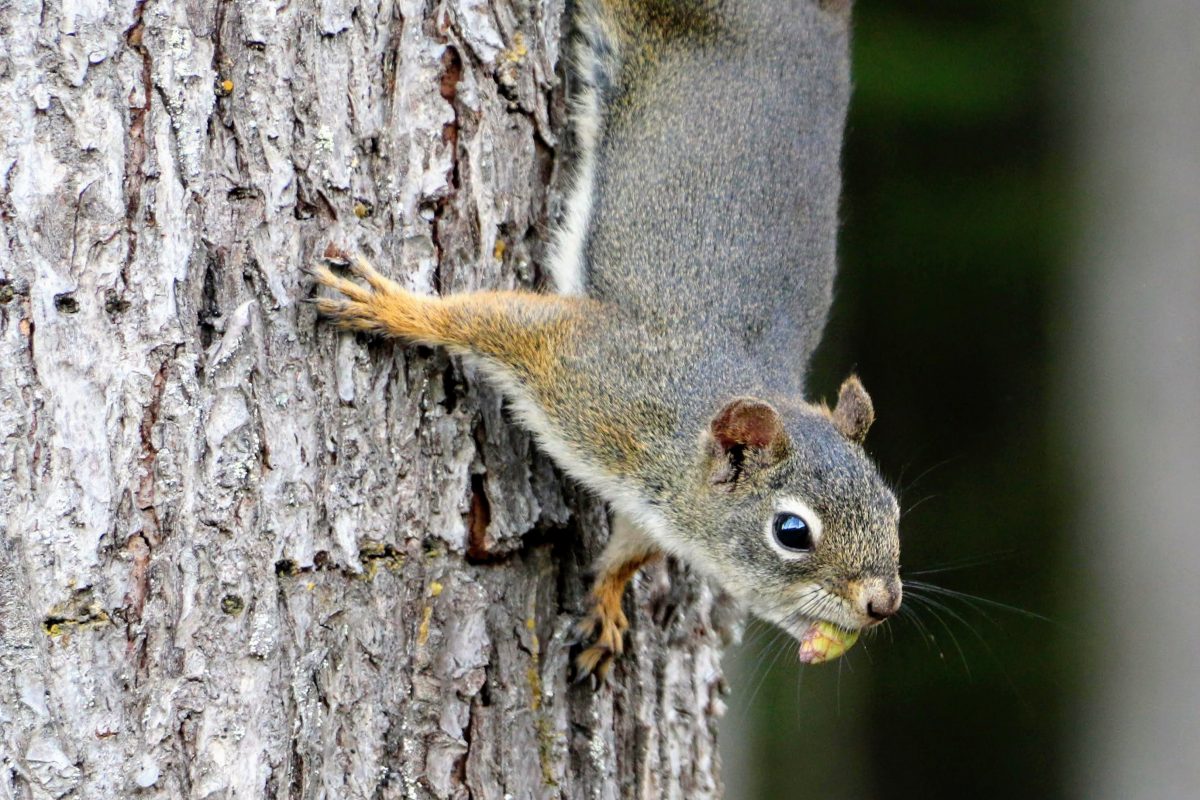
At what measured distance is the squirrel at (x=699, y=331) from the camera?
3.03 meters

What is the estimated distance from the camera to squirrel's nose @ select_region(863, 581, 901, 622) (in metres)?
2.93

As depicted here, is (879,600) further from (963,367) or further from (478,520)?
(963,367)

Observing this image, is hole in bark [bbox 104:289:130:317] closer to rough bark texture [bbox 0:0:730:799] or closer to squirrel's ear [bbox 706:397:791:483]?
rough bark texture [bbox 0:0:730:799]

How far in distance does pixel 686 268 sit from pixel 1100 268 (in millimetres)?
2947

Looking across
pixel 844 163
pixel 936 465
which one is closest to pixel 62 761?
pixel 936 465

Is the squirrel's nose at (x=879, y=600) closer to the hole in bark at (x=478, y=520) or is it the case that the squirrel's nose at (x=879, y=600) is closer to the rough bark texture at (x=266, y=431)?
the rough bark texture at (x=266, y=431)

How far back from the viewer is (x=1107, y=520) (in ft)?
18.2

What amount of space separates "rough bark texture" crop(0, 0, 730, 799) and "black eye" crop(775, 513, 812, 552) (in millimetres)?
487

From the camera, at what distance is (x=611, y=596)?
10.2ft

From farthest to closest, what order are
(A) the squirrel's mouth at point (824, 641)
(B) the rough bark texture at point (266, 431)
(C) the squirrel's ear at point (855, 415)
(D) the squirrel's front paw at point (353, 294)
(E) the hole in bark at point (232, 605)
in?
(C) the squirrel's ear at point (855, 415), (A) the squirrel's mouth at point (824, 641), (D) the squirrel's front paw at point (353, 294), (E) the hole in bark at point (232, 605), (B) the rough bark texture at point (266, 431)

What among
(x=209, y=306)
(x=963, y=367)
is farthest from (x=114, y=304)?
(x=963, y=367)

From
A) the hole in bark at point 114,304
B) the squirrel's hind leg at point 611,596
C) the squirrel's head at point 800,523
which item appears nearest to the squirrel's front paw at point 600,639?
the squirrel's hind leg at point 611,596

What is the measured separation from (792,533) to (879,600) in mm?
255

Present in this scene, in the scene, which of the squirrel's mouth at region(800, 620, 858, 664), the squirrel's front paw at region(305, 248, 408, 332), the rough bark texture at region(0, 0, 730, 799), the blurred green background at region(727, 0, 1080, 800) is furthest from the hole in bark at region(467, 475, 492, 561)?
the blurred green background at region(727, 0, 1080, 800)
